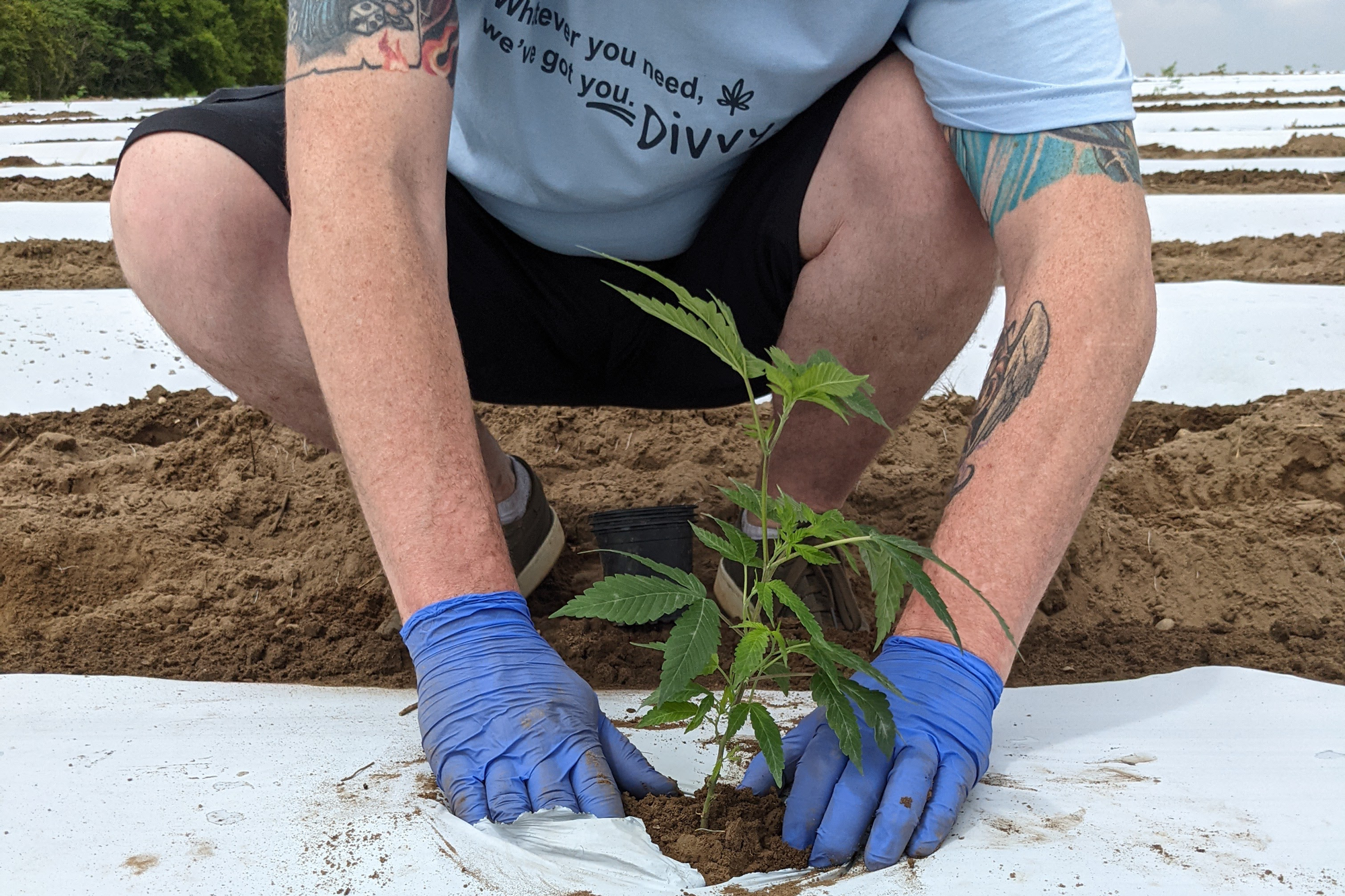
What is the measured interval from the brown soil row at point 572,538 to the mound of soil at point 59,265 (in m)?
1.23

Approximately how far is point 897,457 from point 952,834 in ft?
5.18

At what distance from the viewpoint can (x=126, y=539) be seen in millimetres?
1957

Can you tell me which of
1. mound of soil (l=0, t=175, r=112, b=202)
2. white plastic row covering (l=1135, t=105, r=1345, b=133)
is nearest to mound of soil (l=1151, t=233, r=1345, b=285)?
white plastic row covering (l=1135, t=105, r=1345, b=133)

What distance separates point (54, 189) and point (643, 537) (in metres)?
5.42

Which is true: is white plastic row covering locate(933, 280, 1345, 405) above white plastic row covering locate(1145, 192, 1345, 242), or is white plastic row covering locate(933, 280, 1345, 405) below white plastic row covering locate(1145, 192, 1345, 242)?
below

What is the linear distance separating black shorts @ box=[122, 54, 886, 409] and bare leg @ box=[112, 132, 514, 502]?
0.04m

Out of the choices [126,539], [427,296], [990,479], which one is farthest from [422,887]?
[126,539]

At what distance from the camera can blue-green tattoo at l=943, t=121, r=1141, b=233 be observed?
140 cm

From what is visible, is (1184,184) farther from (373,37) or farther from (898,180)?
(373,37)

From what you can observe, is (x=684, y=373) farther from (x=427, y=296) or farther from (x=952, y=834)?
(x=952, y=834)

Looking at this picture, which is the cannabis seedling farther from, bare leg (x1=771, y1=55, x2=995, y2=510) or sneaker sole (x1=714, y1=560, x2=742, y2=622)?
sneaker sole (x1=714, y1=560, x2=742, y2=622)

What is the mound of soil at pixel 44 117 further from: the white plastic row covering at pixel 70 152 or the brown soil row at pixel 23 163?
the brown soil row at pixel 23 163

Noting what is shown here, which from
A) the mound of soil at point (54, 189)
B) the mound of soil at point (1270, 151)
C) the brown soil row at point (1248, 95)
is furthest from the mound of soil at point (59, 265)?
the brown soil row at point (1248, 95)

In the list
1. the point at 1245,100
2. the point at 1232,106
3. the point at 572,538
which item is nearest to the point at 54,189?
the point at 572,538
